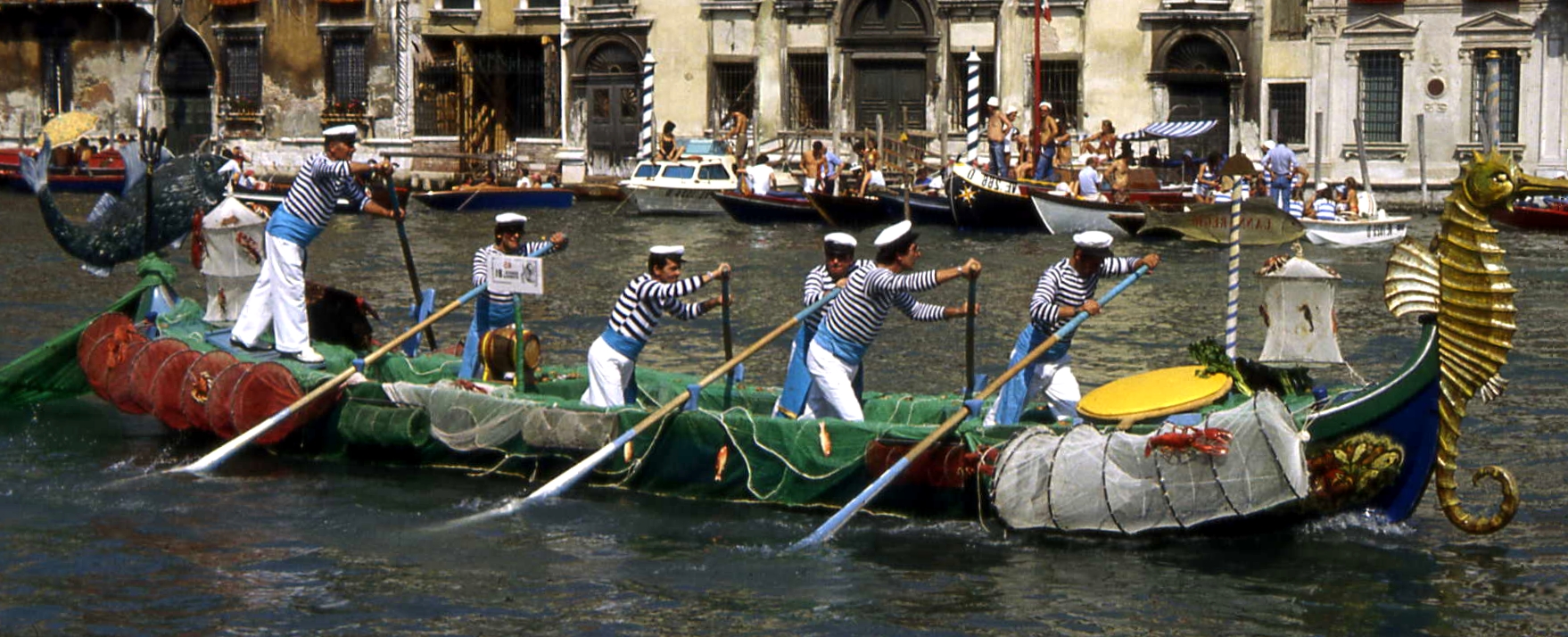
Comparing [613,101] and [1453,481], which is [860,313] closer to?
[1453,481]

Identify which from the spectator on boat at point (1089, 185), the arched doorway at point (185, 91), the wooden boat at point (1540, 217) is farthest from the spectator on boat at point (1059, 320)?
Answer: the arched doorway at point (185, 91)

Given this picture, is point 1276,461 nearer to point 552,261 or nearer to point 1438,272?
point 1438,272

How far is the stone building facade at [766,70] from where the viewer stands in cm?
2983

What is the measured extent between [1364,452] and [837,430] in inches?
96.9

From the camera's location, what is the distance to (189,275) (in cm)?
2361

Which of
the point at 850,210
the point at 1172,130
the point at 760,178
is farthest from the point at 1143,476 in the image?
the point at 1172,130

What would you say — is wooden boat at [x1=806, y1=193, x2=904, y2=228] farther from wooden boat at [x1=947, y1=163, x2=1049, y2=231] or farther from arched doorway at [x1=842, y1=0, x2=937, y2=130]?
arched doorway at [x1=842, y1=0, x2=937, y2=130]

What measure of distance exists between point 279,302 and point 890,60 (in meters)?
22.0

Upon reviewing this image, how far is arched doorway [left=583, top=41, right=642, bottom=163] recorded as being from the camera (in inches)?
1373

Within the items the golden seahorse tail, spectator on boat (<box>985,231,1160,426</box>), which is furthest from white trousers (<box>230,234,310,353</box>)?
the golden seahorse tail

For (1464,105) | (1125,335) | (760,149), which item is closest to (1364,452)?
(1125,335)

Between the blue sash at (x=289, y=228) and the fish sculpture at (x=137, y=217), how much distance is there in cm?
193

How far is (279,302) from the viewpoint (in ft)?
39.5

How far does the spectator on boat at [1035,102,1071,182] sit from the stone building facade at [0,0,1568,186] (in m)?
1.42
